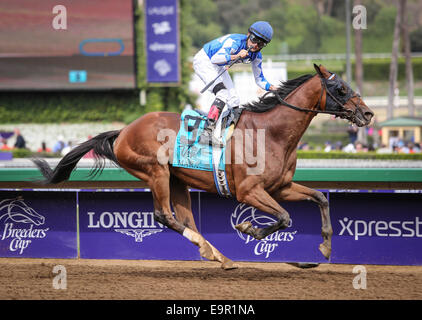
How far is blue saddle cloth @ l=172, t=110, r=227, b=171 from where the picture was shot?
5172 millimetres

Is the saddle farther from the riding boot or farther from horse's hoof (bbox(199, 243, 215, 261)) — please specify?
horse's hoof (bbox(199, 243, 215, 261))

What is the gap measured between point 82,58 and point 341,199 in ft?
54.3

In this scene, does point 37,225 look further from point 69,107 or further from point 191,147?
point 69,107

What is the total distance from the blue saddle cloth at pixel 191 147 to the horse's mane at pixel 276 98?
47cm

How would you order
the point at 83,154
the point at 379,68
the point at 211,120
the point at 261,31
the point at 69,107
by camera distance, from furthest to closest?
the point at 379,68, the point at 69,107, the point at 83,154, the point at 211,120, the point at 261,31

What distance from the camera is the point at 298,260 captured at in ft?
20.9

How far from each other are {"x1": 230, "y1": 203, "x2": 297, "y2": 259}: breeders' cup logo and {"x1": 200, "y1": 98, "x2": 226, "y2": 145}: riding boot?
1.52 meters

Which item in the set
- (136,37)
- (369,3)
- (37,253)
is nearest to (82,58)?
(136,37)

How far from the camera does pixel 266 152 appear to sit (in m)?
5.00

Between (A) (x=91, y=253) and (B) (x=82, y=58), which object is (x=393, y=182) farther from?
(B) (x=82, y=58)

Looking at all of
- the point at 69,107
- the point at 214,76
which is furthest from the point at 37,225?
the point at 69,107

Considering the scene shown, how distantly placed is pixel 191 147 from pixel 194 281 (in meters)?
1.35

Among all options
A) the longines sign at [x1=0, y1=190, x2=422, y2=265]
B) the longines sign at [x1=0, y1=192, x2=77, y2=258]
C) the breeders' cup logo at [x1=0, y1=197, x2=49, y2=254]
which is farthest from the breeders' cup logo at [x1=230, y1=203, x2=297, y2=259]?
the breeders' cup logo at [x1=0, y1=197, x2=49, y2=254]

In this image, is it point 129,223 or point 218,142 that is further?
point 129,223
